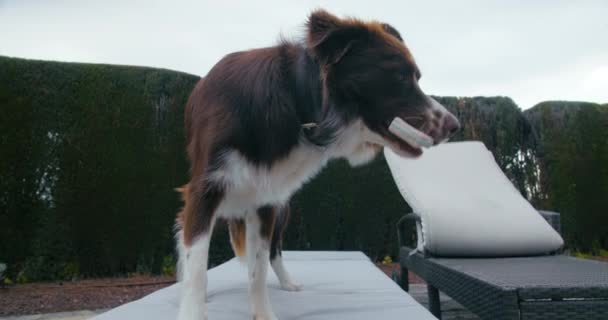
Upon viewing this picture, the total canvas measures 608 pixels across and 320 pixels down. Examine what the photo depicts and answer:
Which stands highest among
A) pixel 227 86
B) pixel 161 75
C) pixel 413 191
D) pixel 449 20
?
pixel 449 20

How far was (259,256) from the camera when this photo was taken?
1.80 meters

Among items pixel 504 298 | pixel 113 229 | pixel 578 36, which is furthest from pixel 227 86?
pixel 578 36

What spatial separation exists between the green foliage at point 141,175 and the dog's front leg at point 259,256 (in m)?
2.81

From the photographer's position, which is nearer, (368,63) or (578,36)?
(368,63)

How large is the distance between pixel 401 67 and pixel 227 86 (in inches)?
26.3

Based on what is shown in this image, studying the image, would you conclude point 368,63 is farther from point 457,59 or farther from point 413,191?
point 457,59

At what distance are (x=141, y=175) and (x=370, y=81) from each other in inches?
175

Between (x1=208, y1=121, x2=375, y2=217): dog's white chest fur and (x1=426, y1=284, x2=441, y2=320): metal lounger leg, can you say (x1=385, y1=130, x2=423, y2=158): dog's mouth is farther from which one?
(x1=426, y1=284, x2=441, y2=320): metal lounger leg

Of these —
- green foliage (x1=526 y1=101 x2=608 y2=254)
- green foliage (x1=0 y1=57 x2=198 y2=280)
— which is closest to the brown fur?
green foliage (x1=0 y1=57 x2=198 y2=280)

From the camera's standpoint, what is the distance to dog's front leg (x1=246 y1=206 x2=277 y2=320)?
168cm

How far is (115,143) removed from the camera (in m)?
5.38

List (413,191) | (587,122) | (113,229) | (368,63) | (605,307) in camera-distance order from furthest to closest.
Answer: (587,122), (113,229), (413,191), (368,63), (605,307)

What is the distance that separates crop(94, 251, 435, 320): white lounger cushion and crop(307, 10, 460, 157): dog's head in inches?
29.7

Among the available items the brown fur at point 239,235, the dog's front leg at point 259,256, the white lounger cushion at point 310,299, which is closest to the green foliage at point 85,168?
the white lounger cushion at point 310,299
